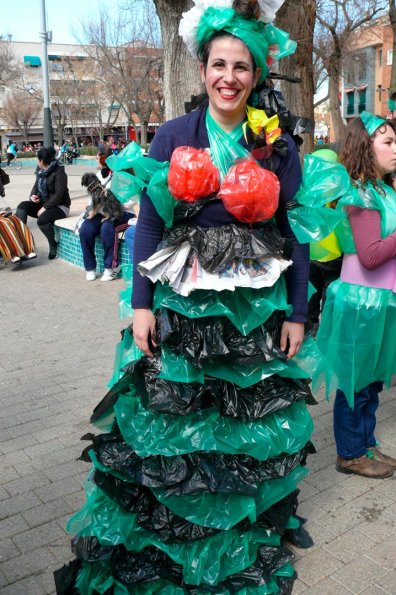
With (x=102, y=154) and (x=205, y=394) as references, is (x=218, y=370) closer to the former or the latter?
(x=205, y=394)

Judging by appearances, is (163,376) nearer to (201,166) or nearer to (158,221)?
(158,221)

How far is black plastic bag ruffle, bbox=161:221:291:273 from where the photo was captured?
6.50ft

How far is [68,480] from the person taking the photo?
3.21 metres

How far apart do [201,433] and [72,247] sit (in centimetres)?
659

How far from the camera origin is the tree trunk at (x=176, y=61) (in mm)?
4859

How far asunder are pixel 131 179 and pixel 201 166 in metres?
0.28

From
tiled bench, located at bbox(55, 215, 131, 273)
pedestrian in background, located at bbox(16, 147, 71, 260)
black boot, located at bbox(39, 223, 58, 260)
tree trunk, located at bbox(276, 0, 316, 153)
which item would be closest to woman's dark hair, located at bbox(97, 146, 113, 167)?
pedestrian in background, located at bbox(16, 147, 71, 260)

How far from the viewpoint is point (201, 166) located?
195 cm

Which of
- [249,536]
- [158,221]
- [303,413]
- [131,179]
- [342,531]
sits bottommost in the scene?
[342,531]

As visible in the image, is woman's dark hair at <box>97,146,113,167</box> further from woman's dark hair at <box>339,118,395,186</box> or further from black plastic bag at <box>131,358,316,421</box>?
black plastic bag at <box>131,358,316,421</box>

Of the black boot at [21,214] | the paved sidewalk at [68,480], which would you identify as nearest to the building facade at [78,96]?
the black boot at [21,214]

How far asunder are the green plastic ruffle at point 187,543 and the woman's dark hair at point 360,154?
5.37 feet

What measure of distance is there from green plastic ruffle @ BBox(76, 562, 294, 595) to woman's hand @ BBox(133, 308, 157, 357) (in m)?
0.86

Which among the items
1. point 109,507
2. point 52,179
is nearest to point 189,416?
point 109,507
